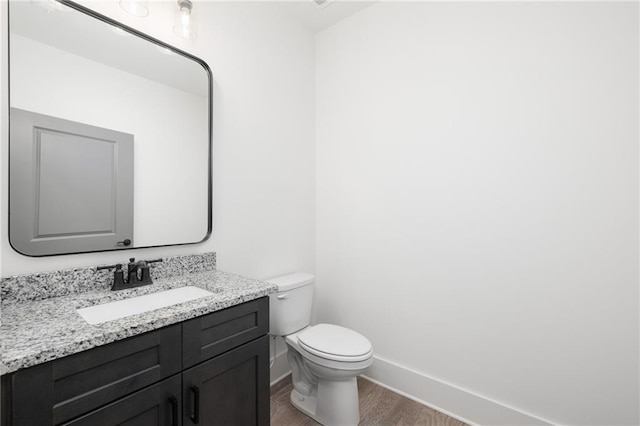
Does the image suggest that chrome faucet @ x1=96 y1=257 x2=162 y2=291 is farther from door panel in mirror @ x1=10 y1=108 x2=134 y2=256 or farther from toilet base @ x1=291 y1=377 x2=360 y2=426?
toilet base @ x1=291 y1=377 x2=360 y2=426

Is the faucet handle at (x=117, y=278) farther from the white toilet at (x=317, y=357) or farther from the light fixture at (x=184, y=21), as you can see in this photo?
the light fixture at (x=184, y=21)

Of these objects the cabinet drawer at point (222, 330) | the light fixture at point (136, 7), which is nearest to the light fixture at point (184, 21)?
the light fixture at point (136, 7)

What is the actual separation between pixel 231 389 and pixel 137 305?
20.6 inches

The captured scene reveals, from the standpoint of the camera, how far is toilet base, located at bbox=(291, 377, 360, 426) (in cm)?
161

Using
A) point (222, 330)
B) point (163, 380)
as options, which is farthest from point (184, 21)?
point (163, 380)

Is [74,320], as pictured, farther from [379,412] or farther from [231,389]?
[379,412]

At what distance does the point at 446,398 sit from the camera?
→ 69.3 inches

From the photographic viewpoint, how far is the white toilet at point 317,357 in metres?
1.57

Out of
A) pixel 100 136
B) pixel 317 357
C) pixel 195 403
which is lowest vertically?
pixel 317 357

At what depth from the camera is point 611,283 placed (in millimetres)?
1329

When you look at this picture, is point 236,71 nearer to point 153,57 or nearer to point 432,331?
point 153,57

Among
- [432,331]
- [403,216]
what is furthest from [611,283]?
[403,216]

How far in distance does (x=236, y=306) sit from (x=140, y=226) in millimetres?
647

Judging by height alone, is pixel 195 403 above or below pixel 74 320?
below
